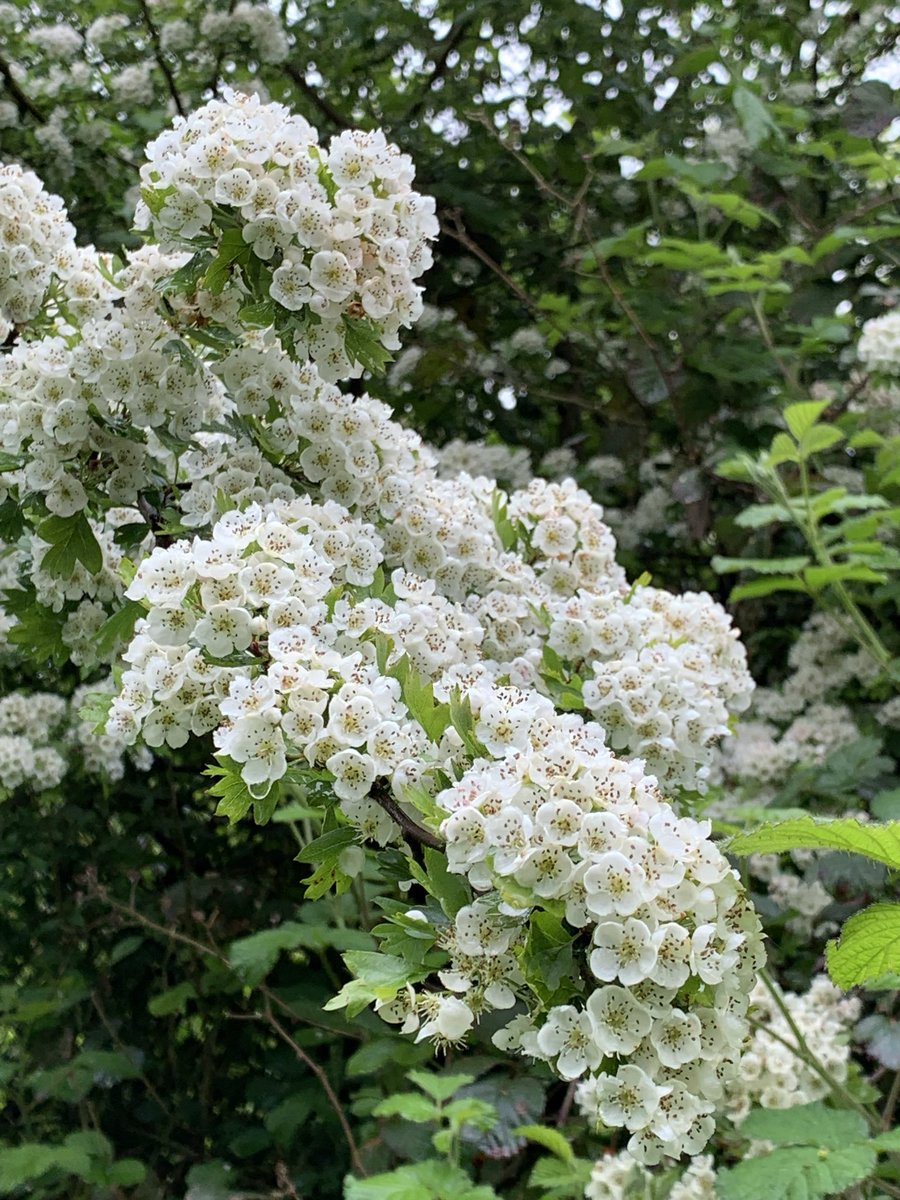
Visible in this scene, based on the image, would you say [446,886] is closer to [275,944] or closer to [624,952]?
[624,952]

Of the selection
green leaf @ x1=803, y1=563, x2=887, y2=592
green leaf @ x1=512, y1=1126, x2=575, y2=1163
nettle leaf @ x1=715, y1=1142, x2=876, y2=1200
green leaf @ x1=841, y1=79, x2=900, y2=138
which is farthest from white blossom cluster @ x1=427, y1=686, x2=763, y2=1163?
green leaf @ x1=841, y1=79, x2=900, y2=138

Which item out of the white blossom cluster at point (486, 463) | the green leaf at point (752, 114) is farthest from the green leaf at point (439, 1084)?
the green leaf at point (752, 114)

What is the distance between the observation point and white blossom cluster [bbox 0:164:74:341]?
1.95m

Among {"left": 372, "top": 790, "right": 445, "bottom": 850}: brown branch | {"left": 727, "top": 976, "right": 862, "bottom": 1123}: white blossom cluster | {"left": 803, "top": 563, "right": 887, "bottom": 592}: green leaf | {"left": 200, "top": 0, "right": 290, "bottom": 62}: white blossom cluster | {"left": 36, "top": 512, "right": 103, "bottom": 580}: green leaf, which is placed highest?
{"left": 200, "top": 0, "right": 290, "bottom": 62}: white blossom cluster

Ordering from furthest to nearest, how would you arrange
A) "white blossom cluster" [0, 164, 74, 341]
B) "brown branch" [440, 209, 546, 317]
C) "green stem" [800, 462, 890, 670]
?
1. "brown branch" [440, 209, 546, 317]
2. "green stem" [800, 462, 890, 670]
3. "white blossom cluster" [0, 164, 74, 341]

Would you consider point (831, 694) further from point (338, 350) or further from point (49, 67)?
point (49, 67)

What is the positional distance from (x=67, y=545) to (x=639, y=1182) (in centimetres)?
146

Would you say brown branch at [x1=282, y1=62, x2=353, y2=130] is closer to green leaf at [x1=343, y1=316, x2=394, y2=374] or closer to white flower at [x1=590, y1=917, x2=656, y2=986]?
green leaf at [x1=343, y1=316, x2=394, y2=374]

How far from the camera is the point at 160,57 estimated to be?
12.1ft

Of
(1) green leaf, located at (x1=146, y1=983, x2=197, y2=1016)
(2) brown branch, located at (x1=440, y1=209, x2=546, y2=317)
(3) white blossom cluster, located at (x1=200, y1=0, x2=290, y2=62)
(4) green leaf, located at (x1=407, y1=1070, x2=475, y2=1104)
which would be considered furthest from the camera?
(3) white blossom cluster, located at (x1=200, y1=0, x2=290, y2=62)

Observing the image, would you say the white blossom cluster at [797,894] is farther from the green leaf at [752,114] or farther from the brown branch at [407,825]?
the green leaf at [752,114]

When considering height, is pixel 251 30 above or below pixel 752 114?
above

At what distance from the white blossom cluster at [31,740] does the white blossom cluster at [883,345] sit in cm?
249

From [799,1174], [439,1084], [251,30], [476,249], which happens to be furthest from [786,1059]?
[251,30]
